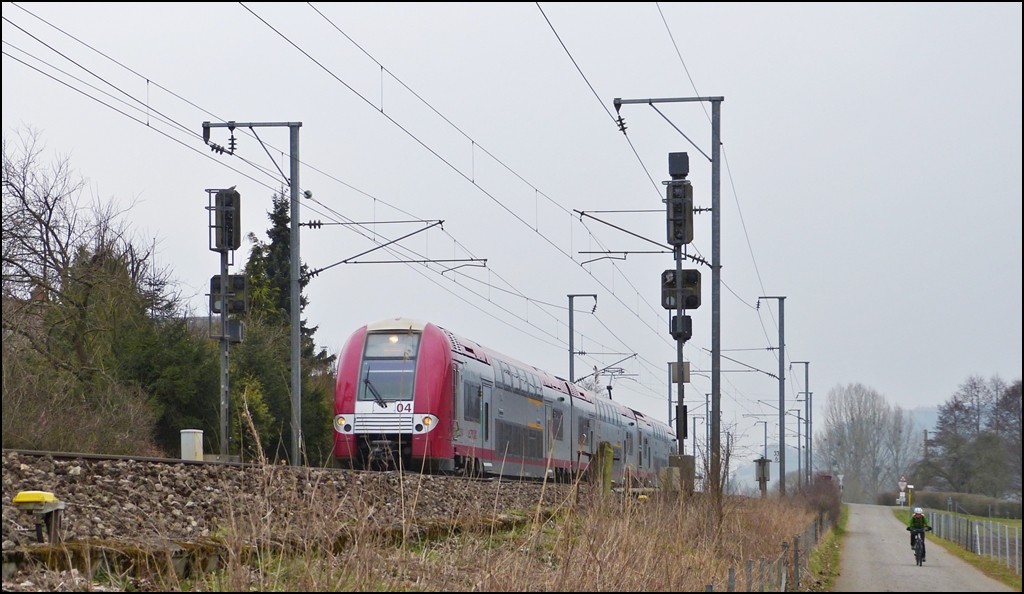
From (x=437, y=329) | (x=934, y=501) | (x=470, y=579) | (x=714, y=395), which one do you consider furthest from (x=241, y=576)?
(x=437, y=329)

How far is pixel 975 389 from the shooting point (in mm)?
6590

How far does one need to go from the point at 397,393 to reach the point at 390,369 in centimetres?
52

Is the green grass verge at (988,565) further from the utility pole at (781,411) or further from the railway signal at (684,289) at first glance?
the utility pole at (781,411)

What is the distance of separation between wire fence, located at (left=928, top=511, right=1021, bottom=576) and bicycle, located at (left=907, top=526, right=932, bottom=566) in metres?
0.18

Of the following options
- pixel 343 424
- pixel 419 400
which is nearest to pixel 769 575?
pixel 419 400

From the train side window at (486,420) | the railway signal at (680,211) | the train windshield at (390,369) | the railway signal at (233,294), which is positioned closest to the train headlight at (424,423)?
the train windshield at (390,369)

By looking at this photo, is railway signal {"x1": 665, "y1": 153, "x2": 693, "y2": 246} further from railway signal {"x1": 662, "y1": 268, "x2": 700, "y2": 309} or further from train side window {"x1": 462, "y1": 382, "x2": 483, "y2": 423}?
train side window {"x1": 462, "y1": 382, "x2": 483, "y2": 423}

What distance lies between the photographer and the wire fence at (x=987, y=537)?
6563 mm

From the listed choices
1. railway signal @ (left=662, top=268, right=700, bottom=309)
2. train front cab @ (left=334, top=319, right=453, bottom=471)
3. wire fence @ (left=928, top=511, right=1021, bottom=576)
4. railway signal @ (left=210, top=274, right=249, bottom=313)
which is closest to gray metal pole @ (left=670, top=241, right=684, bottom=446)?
railway signal @ (left=662, top=268, right=700, bottom=309)

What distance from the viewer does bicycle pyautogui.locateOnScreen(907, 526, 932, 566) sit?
394 inches

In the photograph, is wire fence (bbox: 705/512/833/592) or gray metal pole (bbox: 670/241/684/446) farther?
gray metal pole (bbox: 670/241/684/446)

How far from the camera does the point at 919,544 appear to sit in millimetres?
10867

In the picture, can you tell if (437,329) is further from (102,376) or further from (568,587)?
(568,587)

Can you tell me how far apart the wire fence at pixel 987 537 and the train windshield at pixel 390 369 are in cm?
1433
